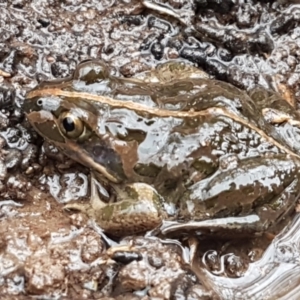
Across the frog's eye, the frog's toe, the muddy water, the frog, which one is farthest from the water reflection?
the frog's eye

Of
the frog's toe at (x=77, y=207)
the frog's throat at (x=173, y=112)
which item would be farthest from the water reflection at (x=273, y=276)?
the frog's toe at (x=77, y=207)

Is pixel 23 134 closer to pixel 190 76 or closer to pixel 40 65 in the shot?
pixel 40 65

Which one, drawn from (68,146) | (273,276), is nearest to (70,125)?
(68,146)

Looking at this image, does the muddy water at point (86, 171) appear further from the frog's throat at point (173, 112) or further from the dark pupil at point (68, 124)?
the frog's throat at point (173, 112)

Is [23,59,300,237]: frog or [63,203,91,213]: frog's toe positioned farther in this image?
[63,203,91,213]: frog's toe

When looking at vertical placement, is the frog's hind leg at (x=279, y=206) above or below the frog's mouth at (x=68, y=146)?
above

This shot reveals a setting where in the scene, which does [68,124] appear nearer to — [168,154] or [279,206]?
[168,154]

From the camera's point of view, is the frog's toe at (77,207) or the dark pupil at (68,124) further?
the frog's toe at (77,207)

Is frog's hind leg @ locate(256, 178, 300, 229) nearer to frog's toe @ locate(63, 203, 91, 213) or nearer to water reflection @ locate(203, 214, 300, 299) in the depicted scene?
water reflection @ locate(203, 214, 300, 299)
